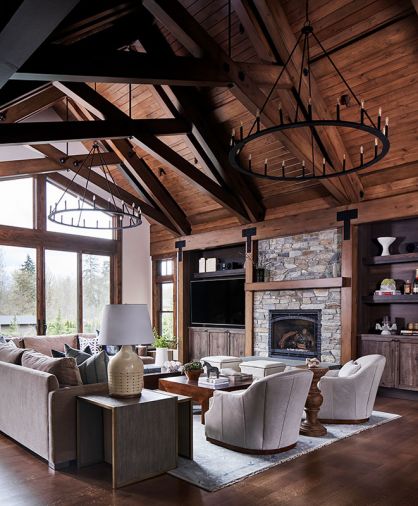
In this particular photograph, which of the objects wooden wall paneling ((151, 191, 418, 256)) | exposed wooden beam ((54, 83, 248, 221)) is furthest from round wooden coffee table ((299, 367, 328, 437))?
exposed wooden beam ((54, 83, 248, 221))

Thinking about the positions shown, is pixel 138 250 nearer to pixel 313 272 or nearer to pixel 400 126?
pixel 313 272

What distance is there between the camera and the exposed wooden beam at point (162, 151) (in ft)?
22.9

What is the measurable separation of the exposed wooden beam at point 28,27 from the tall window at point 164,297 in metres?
9.18

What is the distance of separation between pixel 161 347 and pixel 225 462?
584 centimetres

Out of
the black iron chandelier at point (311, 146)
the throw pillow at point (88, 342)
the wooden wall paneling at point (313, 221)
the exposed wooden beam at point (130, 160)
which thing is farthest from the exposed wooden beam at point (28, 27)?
the throw pillow at point (88, 342)

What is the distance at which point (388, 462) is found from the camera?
424cm

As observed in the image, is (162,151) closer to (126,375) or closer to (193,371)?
(193,371)

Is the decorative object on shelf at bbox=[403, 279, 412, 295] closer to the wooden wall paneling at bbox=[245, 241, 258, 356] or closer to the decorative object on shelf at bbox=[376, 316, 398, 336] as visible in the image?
the decorative object on shelf at bbox=[376, 316, 398, 336]

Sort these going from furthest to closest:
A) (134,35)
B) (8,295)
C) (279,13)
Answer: (8,295) < (134,35) < (279,13)

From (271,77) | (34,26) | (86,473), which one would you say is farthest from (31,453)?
(271,77)

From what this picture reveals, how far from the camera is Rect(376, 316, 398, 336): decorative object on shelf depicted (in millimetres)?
7443

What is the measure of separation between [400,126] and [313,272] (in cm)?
292

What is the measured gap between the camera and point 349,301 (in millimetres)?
7766

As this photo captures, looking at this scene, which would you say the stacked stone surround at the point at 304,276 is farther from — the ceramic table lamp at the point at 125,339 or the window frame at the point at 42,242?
the ceramic table lamp at the point at 125,339
